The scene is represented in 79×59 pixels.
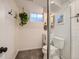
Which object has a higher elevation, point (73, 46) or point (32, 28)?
point (32, 28)

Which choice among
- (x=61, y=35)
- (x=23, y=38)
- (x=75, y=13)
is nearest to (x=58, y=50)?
(x=61, y=35)

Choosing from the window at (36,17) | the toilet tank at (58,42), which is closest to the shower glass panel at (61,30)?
the toilet tank at (58,42)

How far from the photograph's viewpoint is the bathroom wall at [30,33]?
4.90 metres

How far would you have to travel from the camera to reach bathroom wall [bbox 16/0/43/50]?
4902 millimetres

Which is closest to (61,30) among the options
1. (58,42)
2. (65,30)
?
(65,30)

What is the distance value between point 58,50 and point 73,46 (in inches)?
22.4

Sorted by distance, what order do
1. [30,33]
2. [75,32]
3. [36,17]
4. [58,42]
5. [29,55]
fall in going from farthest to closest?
[36,17], [30,33], [29,55], [58,42], [75,32]

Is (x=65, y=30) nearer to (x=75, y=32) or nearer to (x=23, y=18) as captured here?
(x=75, y=32)

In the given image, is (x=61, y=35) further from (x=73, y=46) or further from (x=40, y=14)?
(x=40, y=14)

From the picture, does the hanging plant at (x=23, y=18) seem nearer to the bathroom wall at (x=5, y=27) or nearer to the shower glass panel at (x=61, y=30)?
the bathroom wall at (x=5, y=27)

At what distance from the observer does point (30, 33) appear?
516 centimetres

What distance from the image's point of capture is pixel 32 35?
17.1ft

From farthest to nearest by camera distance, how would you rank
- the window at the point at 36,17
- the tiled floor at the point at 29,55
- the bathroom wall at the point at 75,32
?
1. the window at the point at 36,17
2. the tiled floor at the point at 29,55
3. the bathroom wall at the point at 75,32

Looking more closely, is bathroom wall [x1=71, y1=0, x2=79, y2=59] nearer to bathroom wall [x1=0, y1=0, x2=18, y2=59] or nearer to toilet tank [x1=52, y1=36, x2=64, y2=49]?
toilet tank [x1=52, y1=36, x2=64, y2=49]
